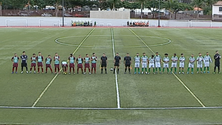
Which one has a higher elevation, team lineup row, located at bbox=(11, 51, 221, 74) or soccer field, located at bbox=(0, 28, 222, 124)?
team lineup row, located at bbox=(11, 51, 221, 74)

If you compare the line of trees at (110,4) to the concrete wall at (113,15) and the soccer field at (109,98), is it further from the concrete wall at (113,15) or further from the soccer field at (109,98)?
the soccer field at (109,98)

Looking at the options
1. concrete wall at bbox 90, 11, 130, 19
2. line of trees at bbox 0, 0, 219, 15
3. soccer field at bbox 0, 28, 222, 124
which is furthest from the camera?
line of trees at bbox 0, 0, 219, 15

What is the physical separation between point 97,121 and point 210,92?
7.62 meters

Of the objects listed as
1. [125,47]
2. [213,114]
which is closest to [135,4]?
[125,47]

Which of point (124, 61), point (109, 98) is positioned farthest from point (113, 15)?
point (109, 98)

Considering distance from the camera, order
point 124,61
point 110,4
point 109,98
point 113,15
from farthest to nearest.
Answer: point 110,4 < point 113,15 < point 124,61 < point 109,98

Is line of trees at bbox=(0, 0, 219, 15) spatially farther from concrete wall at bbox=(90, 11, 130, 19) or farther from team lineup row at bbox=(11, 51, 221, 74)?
team lineup row at bbox=(11, 51, 221, 74)

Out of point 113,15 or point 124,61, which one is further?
point 113,15

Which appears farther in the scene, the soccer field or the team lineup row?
the team lineup row

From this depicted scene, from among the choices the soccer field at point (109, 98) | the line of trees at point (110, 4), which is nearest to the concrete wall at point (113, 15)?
the line of trees at point (110, 4)

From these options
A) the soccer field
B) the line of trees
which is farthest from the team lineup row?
the line of trees

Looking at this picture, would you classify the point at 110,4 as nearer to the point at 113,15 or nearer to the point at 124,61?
the point at 113,15

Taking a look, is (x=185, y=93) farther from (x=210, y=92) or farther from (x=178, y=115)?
(x=178, y=115)

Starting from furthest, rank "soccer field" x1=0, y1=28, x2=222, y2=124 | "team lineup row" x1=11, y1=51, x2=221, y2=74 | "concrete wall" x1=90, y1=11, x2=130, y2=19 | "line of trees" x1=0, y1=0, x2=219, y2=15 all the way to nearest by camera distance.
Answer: "line of trees" x1=0, y1=0, x2=219, y2=15, "concrete wall" x1=90, y1=11, x2=130, y2=19, "team lineup row" x1=11, y1=51, x2=221, y2=74, "soccer field" x1=0, y1=28, x2=222, y2=124
